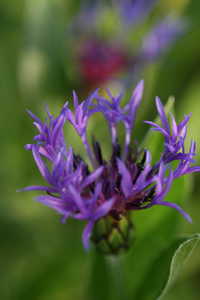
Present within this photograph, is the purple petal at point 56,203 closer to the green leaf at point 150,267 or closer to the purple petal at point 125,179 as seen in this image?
the purple petal at point 125,179

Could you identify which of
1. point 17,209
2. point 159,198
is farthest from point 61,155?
point 17,209

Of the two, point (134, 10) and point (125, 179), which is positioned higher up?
point (134, 10)

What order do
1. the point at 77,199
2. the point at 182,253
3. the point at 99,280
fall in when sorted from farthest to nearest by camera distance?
the point at 99,280 < the point at 182,253 < the point at 77,199

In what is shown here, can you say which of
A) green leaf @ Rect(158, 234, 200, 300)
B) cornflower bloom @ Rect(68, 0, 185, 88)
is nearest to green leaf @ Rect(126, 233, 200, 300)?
green leaf @ Rect(158, 234, 200, 300)

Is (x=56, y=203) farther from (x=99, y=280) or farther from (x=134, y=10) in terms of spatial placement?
(x=134, y=10)

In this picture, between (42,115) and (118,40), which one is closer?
(42,115)

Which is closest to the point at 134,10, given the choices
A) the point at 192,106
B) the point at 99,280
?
the point at 192,106
